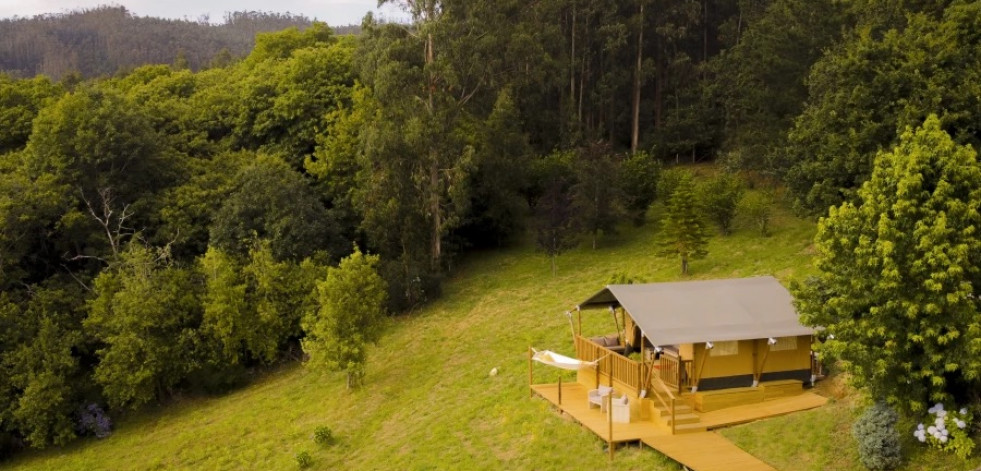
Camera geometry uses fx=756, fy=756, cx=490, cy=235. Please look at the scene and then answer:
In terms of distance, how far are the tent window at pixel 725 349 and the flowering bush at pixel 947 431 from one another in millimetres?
4685

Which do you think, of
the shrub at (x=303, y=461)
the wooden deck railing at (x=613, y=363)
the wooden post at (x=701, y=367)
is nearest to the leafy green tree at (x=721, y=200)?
the wooden deck railing at (x=613, y=363)

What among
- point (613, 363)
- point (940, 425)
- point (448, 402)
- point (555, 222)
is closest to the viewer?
point (940, 425)

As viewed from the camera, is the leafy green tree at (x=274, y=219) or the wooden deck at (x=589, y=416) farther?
the leafy green tree at (x=274, y=219)

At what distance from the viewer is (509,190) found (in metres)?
41.0

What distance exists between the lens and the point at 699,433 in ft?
57.6

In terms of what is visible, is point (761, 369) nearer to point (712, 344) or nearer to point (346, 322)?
point (712, 344)

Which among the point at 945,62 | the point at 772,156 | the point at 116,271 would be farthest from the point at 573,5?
the point at 116,271

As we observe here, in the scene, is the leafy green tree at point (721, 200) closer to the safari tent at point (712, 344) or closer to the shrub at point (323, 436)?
the safari tent at point (712, 344)

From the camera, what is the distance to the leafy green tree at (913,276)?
14.0m

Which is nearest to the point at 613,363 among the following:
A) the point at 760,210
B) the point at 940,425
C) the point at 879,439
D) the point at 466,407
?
the point at 466,407

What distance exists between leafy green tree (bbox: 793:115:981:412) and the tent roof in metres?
3.37

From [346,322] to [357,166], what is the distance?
14.5 m

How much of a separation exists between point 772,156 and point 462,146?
1433 cm

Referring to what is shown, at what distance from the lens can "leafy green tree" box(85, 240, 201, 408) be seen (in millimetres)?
30172
